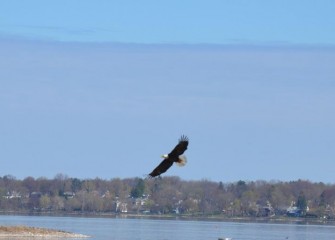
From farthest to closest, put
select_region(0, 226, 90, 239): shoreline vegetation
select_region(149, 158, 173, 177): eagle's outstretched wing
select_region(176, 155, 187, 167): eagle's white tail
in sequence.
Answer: select_region(0, 226, 90, 239): shoreline vegetation, select_region(149, 158, 173, 177): eagle's outstretched wing, select_region(176, 155, 187, 167): eagle's white tail

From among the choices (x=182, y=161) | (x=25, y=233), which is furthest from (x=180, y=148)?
(x=25, y=233)

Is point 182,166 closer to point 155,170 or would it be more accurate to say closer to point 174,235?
point 155,170

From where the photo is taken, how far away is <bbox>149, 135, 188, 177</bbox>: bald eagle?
62719mm

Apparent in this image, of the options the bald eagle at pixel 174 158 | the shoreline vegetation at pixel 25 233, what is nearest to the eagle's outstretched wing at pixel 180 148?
the bald eagle at pixel 174 158

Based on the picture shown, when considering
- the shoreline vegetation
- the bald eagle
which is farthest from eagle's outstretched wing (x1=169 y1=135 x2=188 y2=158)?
the shoreline vegetation

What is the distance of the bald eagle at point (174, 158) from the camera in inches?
2469

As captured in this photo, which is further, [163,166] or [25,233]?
[25,233]

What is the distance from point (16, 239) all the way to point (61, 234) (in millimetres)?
9377

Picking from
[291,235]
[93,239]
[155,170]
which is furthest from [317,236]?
[155,170]

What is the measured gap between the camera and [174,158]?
63.2 metres

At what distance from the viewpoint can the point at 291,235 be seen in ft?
500

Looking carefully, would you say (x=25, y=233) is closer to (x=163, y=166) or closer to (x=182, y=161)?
(x=163, y=166)

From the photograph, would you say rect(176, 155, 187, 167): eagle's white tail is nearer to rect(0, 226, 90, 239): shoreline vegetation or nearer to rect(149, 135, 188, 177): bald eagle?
rect(149, 135, 188, 177): bald eagle

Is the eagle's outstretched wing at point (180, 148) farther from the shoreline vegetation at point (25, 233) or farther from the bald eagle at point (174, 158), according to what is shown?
the shoreline vegetation at point (25, 233)
